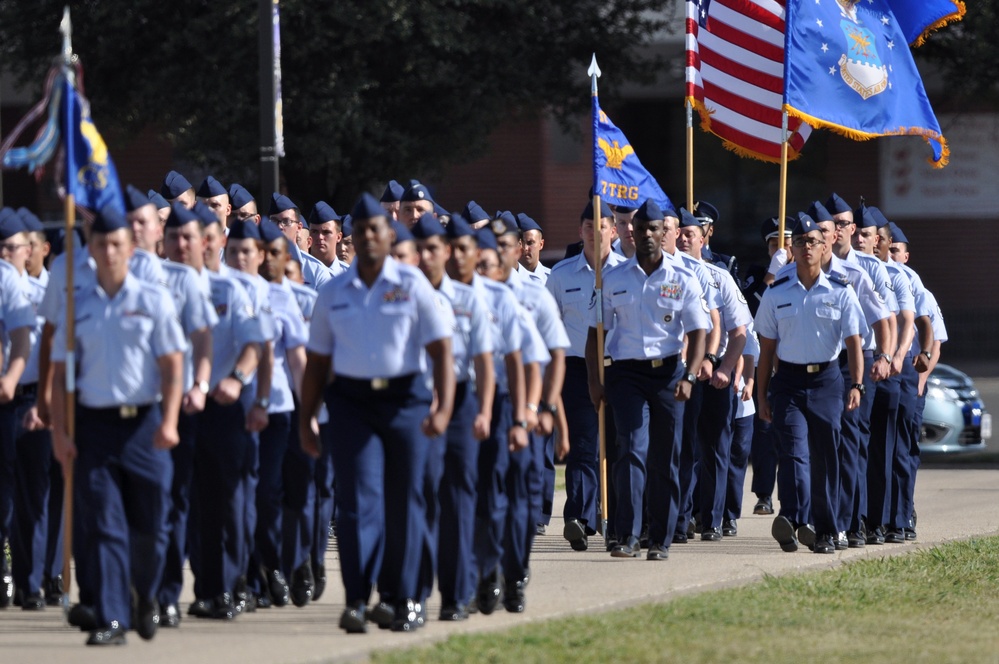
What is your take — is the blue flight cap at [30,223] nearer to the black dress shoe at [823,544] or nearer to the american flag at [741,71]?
the black dress shoe at [823,544]

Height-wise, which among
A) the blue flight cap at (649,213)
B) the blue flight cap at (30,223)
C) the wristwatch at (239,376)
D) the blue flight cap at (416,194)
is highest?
the blue flight cap at (416,194)

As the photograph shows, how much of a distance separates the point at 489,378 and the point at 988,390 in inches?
739

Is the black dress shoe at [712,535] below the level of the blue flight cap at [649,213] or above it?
below

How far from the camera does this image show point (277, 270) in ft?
31.3

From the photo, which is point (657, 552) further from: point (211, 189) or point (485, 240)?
point (211, 189)

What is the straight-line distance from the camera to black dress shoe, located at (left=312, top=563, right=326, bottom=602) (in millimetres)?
9758

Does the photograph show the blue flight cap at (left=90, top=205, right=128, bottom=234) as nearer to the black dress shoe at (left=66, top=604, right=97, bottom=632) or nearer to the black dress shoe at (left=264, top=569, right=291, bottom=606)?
the black dress shoe at (left=66, top=604, right=97, bottom=632)

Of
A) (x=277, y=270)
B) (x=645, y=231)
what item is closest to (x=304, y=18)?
(x=645, y=231)

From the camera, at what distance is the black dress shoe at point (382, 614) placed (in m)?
8.41

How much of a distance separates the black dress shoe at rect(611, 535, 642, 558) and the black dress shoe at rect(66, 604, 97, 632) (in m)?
3.88

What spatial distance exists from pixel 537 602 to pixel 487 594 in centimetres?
58

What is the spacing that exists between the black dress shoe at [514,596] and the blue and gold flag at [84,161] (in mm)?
2582

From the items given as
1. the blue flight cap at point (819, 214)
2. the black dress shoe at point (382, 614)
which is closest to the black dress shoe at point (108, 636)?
the black dress shoe at point (382, 614)

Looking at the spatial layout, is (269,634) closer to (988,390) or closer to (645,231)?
(645,231)
